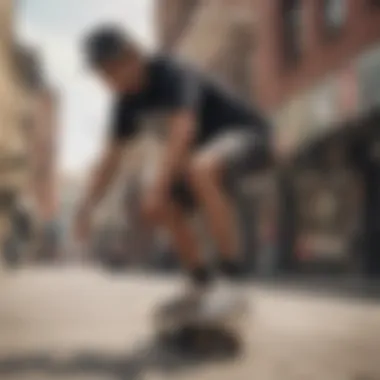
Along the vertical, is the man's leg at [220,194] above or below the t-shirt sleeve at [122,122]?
below

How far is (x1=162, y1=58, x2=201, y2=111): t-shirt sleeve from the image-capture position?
120 centimetres

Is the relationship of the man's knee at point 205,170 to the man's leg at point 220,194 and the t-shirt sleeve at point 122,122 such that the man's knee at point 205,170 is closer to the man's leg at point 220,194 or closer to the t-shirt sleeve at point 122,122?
the man's leg at point 220,194

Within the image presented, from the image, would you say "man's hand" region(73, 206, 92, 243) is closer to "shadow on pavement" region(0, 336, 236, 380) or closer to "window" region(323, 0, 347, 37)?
"shadow on pavement" region(0, 336, 236, 380)

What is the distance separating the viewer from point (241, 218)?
118cm

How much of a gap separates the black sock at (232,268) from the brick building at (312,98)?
7 centimetres

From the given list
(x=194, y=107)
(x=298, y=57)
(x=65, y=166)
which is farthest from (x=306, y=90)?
(x=65, y=166)

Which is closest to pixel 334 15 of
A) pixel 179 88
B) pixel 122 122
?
pixel 179 88

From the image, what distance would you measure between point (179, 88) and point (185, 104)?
0.03 meters

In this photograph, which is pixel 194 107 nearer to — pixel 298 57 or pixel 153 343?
pixel 298 57

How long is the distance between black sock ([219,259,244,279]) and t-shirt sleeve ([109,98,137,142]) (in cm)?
26

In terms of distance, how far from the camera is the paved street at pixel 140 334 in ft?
3.71

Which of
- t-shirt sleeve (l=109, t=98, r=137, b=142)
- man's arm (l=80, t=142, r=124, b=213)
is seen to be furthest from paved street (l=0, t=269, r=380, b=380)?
t-shirt sleeve (l=109, t=98, r=137, b=142)

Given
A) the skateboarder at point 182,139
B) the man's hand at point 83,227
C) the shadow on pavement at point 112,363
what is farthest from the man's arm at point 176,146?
the shadow on pavement at point 112,363

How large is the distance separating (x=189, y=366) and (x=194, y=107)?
42cm
